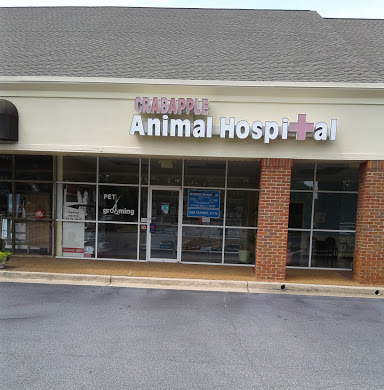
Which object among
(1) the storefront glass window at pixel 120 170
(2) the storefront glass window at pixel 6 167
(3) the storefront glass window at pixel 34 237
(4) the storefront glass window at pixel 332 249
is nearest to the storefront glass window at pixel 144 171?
(1) the storefront glass window at pixel 120 170

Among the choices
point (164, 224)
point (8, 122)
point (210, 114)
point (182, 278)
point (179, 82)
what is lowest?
point (182, 278)

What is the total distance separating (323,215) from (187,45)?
6.86 meters

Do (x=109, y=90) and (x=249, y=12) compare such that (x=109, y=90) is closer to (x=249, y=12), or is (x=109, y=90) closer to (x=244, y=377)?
(x=244, y=377)

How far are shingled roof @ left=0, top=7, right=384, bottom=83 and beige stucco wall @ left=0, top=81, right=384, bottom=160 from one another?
1.59 feet

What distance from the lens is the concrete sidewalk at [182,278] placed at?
6.95 metres

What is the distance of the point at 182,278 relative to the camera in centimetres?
720

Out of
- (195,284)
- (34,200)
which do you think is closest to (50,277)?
(34,200)

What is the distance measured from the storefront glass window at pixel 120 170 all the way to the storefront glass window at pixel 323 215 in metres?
4.80

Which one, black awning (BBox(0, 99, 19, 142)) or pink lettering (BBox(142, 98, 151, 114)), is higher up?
pink lettering (BBox(142, 98, 151, 114))

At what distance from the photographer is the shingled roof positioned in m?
7.70

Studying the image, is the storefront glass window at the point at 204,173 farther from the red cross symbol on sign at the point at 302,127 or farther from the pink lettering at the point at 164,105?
the red cross symbol on sign at the point at 302,127

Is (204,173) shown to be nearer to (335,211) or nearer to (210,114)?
(210,114)

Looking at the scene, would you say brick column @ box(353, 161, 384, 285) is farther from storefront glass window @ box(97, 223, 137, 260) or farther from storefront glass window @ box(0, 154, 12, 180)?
storefront glass window @ box(0, 154, 12, 180)

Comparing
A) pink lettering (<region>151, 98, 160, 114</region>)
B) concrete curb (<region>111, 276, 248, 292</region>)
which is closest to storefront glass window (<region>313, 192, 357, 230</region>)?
concrete curb (<region>111, 276, 248, 292</region>)
